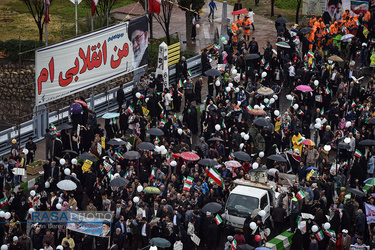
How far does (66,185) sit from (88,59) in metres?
9.17

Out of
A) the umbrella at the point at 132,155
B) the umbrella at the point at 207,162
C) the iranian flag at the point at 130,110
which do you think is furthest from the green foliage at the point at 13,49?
the umbrella at the point at 207,162

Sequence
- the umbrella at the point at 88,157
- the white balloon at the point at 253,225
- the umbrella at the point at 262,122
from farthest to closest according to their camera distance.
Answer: the umbrella at the point at 262,122
the umbrella at the point at 88,157
the white balloon at the point at 253,225

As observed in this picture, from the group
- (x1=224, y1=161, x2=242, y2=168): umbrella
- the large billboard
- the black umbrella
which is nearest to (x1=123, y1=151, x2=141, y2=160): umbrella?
the black umbrella

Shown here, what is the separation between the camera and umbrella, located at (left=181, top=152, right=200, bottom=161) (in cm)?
2680

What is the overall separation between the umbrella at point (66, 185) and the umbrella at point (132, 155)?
256 cm

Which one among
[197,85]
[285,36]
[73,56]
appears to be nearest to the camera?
[73,56]

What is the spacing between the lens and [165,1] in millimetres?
42188

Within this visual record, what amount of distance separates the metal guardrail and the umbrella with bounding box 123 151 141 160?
607cm

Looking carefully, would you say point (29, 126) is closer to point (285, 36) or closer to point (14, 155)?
point (14, 155)

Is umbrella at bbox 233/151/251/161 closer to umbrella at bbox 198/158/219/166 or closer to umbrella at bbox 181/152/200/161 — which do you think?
umbrella at bbox 198/158/219/166

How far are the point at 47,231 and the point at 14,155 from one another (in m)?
6.10

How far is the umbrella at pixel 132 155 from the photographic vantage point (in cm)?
2681

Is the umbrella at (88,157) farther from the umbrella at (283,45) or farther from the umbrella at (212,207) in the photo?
the umbrella at (283,45)

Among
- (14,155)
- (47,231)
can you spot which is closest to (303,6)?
(14,155)
